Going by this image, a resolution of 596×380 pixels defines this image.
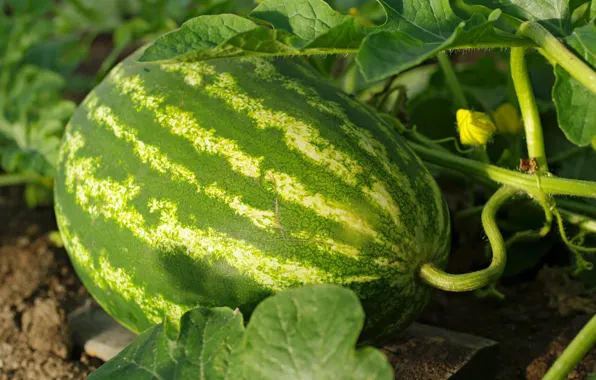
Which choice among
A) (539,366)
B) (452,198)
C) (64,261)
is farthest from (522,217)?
(64,261)

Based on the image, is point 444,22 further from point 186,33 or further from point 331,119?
point 186,33

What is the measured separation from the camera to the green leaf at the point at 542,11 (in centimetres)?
162

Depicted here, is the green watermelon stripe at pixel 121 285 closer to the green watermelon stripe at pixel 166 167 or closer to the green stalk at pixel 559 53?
the green watermelon stripe at pixel 166 167

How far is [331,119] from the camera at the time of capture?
1731mm

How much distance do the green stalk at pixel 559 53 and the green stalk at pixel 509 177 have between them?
290 mm

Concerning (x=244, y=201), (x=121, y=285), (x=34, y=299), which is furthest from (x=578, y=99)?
(x=34, y=299)

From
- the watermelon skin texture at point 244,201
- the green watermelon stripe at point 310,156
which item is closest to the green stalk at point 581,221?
the watermelon skin texture at point 244,201

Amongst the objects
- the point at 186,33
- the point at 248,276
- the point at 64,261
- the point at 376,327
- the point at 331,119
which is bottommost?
the point at 64,261

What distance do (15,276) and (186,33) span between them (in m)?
1.45

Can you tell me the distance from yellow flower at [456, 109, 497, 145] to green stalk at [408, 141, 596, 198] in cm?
6

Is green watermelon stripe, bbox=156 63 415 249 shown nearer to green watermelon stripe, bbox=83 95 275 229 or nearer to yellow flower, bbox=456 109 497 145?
green watermelon stripe, bbox=83 95 275 229

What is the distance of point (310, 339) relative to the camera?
1.25 m

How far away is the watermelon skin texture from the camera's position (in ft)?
5.20

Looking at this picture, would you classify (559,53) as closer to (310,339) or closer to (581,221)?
(581,221)
